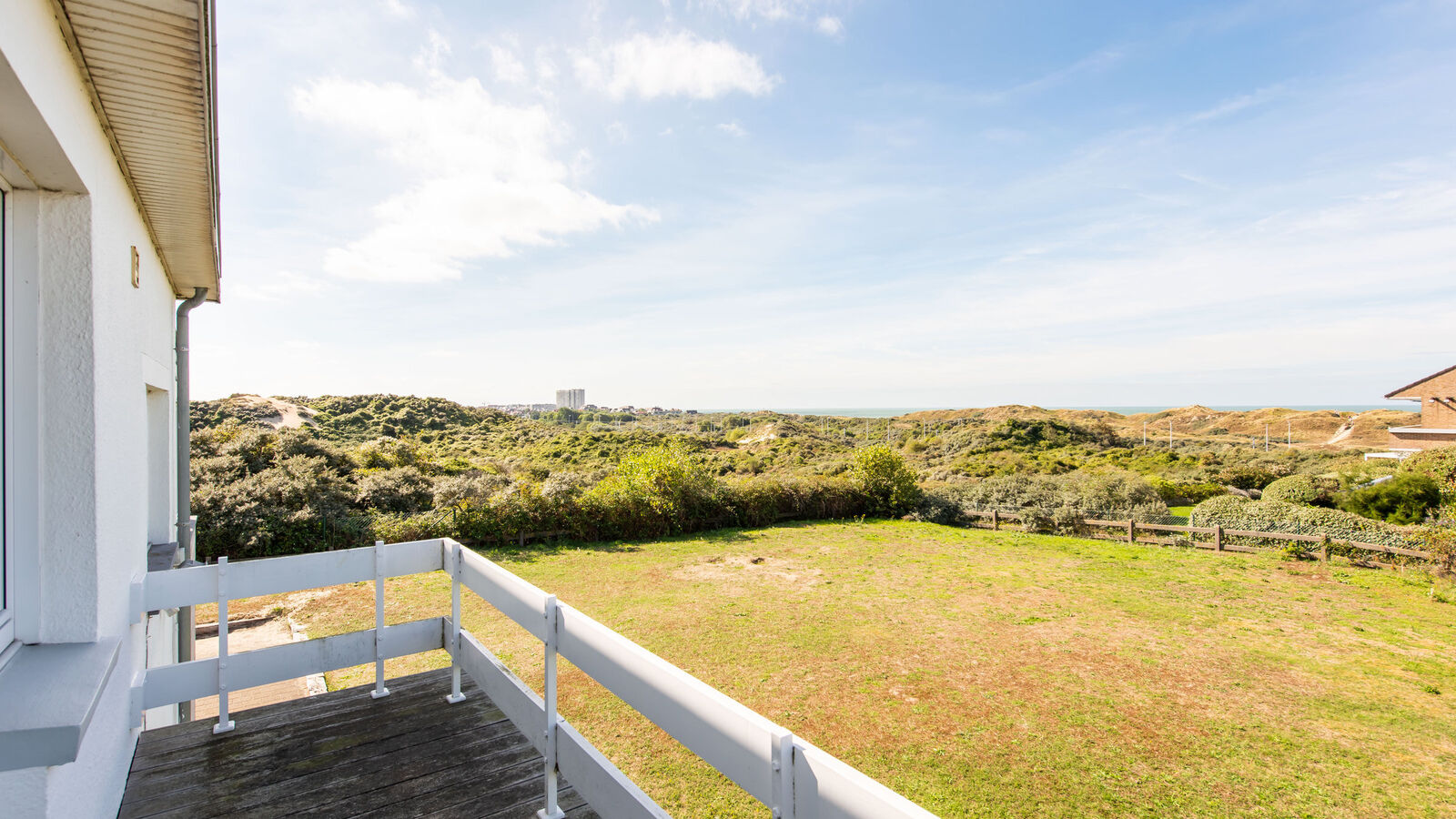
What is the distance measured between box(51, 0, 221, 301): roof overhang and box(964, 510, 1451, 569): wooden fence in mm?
16007

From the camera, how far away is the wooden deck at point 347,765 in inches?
82.3

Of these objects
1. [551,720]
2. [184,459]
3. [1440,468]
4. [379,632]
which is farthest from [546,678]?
[1440,468]

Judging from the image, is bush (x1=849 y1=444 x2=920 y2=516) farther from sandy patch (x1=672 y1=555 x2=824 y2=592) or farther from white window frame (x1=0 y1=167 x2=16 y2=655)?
white window frame (x1=0 y1=167 x2=16 y2=655)

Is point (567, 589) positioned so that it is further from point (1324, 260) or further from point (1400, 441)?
point (1400, 441)

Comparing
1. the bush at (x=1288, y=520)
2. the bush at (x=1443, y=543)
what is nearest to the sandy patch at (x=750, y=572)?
the bush at (x=1288, y=520)

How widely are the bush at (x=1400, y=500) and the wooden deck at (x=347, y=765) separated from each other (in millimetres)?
17986

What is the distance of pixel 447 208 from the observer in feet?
30.0

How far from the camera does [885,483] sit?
1653cm

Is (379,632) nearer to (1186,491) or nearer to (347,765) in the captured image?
(347,765)

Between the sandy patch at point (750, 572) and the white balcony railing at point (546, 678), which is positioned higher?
the white balcony railing at point (546, 678)

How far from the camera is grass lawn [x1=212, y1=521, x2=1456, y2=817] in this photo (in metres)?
4.01

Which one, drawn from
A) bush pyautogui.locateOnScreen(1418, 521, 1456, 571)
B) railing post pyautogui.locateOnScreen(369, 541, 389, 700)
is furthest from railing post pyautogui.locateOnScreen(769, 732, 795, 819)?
bush pyautogui.locateOnScreen(1418, 521, 1456, 571)

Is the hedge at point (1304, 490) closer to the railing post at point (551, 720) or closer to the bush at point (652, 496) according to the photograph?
the bush at point (652, 496)

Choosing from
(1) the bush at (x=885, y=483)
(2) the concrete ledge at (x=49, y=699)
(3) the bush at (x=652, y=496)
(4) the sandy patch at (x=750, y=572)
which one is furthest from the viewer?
(1) the bush at (x=885, y=483)
